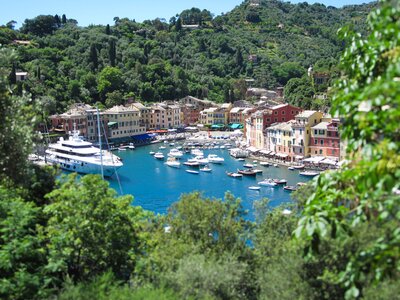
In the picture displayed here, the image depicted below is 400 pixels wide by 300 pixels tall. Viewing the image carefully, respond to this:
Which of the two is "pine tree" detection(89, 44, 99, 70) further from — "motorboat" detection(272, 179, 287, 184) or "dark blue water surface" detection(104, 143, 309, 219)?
"motorboat" detection(272, 179, 287, 184)

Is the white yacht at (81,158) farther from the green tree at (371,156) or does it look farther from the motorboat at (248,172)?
the green tree at (371,156)

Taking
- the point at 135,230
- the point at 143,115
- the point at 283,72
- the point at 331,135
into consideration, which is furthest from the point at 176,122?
the point at 135,230

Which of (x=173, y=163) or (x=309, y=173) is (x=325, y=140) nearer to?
(x=309, y=173)

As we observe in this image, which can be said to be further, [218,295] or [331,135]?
[331,135]

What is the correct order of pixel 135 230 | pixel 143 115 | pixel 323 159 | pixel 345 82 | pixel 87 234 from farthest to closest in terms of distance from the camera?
pixel 143 115
pixel 323 159
pixel 135 230
pixel 87 234
pixel 345 82

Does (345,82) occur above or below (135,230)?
above

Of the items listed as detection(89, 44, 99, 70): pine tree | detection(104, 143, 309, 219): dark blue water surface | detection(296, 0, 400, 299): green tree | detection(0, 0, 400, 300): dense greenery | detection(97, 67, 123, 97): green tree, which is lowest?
detection(104, 143, 309, 219): dark blue water surface

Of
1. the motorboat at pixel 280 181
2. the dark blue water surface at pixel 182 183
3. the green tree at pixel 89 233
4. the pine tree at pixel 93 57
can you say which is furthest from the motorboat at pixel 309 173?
the pine tree at pixel 93 57

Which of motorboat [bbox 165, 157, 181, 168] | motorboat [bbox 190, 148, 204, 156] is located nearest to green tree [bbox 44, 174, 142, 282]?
motorboat [bbox 165, 157, 181, 168]

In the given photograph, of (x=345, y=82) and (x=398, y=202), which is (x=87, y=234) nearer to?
(x=345, y=82)

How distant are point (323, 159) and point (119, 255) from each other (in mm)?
29609

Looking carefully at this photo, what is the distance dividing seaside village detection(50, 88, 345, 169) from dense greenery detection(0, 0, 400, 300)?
A: 87.9 ft

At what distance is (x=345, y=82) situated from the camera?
148 inches

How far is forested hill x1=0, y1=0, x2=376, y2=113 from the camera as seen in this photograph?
59156 mm
